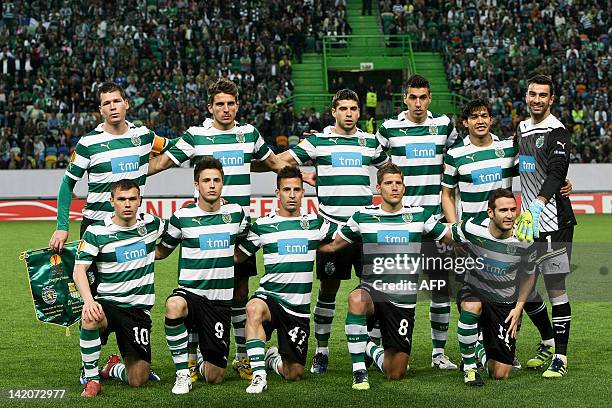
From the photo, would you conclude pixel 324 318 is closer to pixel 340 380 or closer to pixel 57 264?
pixel 340 380

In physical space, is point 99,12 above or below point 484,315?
above

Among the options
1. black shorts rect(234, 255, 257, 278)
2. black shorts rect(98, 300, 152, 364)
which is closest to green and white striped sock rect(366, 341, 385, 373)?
black shorts rect(234, 255, 257, 278)

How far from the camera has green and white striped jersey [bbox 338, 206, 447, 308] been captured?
23.7 feet

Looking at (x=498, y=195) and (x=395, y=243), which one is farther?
(x=395, y=243)

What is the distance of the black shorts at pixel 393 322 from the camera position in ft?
23.6

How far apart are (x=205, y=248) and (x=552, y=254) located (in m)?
2.65

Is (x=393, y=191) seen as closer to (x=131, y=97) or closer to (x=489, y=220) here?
(x=489, y=220)

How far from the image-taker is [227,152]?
7590 mm

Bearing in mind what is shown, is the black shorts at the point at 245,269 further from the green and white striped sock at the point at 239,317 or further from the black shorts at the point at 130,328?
the black shorts at the point at 130,328

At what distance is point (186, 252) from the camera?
282 inches

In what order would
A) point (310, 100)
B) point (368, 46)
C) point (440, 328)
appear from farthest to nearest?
point (368, 46) → point (310, 100) → point (440, 328)

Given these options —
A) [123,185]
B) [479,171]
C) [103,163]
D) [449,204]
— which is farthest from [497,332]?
[103,163]

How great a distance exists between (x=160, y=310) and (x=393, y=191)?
14.5 feet

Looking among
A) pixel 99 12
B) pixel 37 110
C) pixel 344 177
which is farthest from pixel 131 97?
pixel 344 177
